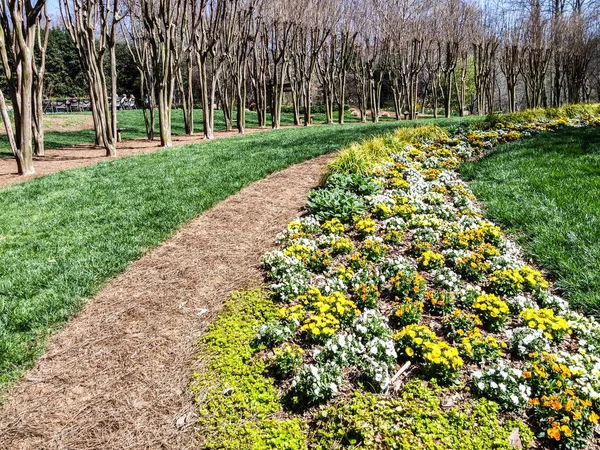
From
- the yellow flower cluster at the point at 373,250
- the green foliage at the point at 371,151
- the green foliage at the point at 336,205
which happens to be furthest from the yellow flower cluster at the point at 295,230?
the green foliage at the point at 371,151

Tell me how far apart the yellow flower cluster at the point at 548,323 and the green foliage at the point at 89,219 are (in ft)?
14.8

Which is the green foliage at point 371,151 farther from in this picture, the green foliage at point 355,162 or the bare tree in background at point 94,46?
the bare tree in background at point 94,46

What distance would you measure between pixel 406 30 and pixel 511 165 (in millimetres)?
22564

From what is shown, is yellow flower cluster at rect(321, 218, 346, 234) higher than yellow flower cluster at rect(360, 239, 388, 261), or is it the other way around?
yellow flower cluster at rect(321, 218, 346, 234)

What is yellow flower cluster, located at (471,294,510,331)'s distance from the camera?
363 cm

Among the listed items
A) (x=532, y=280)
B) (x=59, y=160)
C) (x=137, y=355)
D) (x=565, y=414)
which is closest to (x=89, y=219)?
(x=137, y=355)

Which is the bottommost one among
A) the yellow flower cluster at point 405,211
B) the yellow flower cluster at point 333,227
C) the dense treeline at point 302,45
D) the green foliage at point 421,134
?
the yellow flower cluster at point 333,227

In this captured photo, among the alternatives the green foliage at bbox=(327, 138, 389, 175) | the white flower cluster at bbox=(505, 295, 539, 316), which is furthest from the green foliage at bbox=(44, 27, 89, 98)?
the white flower cluster at bbox=(505, 295, 539, 316)

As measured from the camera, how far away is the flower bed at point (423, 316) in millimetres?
2906

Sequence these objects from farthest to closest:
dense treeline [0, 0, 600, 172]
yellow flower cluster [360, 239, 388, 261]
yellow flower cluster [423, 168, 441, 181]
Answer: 1. dense treeline [0, 0, 600, 172]
2. yellow flower cluster [423, 168, 441, 181]
3. yellow flower cluster [360, 239, 388, 261]

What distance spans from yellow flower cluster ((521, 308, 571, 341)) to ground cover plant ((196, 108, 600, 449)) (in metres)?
0.01

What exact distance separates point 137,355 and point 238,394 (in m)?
1.17

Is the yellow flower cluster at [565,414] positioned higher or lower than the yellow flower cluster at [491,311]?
lower

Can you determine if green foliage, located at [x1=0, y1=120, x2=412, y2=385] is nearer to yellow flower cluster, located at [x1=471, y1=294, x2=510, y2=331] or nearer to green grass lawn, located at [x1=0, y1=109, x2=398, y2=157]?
yellow flower cluster, located at [x1=471, y1=294, x2=510, y2=331]
